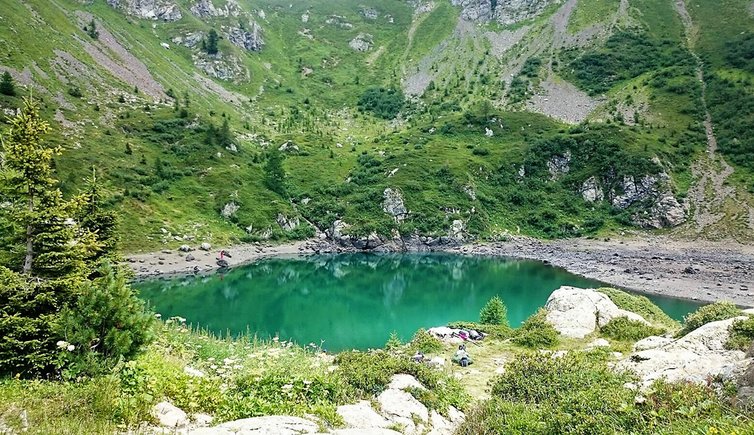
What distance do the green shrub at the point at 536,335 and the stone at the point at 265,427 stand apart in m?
18.4

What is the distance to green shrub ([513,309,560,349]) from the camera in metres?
23.0

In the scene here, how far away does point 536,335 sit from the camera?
918 inches

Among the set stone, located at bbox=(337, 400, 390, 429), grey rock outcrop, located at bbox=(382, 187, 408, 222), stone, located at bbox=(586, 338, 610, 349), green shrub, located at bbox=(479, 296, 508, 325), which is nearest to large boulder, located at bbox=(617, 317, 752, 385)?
stone, located at bbox=(337, 400, 390, 429)

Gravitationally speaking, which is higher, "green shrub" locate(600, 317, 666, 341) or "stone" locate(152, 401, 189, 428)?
"stone" locate(152, 401, 189, 428)

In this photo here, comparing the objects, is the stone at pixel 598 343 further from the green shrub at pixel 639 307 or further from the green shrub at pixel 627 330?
the green shrub at pixel 639 307

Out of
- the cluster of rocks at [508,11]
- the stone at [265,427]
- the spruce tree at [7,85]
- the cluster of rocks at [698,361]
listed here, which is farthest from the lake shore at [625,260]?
the cluster of rocks at [508,11]

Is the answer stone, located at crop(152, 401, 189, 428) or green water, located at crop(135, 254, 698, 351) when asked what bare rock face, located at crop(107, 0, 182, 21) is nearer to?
green water, located at crop(135, 254, 698, 351)

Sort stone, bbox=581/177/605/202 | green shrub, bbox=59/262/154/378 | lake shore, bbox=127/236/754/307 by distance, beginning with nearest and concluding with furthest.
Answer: green shrub, bbox=59/262/154/378 → lake shore, bbox=127/236/754/307 → stone, bbox=581/177/605/202

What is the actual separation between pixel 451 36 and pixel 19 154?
203826mm

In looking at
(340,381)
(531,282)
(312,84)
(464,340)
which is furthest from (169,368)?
(312,84)

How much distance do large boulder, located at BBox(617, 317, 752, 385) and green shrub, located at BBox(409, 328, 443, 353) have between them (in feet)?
32.7

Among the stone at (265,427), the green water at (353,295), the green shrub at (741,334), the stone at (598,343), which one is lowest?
the green water at (353,295)

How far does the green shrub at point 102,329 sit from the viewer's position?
8.57 meters

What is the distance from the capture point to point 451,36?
192000mm
